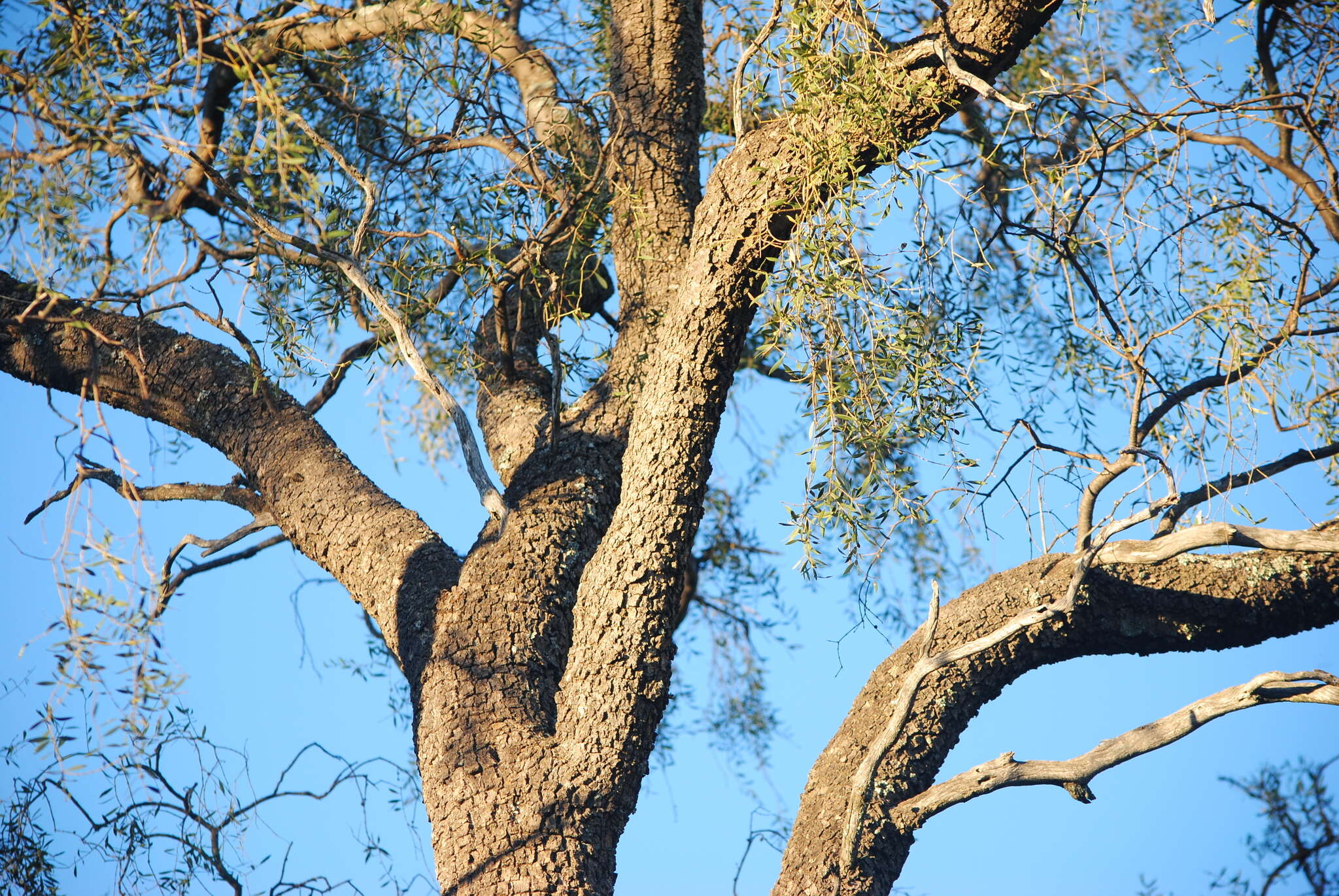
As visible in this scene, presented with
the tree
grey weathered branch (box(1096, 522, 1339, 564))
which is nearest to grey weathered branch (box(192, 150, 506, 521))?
the tree

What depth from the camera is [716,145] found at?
5.04 m

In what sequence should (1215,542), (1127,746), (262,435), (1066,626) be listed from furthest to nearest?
1. (262,435)
2. (1066,626)
3. (1127,746)
4. (1215,542)

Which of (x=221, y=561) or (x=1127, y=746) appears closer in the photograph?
(x=1127, y=746)

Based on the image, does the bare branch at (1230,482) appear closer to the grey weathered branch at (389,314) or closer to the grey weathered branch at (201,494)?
the grey weathered branch at (389,314)

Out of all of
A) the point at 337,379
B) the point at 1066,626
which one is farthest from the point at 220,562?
the point at 1066,626

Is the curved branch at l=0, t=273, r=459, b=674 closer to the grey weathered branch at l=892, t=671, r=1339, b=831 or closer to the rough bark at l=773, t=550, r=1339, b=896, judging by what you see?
the rough bark at l=773, t=550, r=1339, b=896

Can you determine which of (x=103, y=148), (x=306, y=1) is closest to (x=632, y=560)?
(x=103, y=148)

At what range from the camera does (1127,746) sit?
308 centimetres

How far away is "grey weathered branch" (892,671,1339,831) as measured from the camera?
2988 mm

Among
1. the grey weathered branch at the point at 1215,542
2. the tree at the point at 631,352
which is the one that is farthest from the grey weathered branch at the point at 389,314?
the grey weathered branch at the point at 1215,542

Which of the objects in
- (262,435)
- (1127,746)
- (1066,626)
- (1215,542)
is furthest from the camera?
(262,435)

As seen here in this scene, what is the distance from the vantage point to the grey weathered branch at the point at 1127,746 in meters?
2.99

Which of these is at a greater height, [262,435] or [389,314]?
[262,435]

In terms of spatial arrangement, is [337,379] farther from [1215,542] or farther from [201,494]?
[1215,542]
